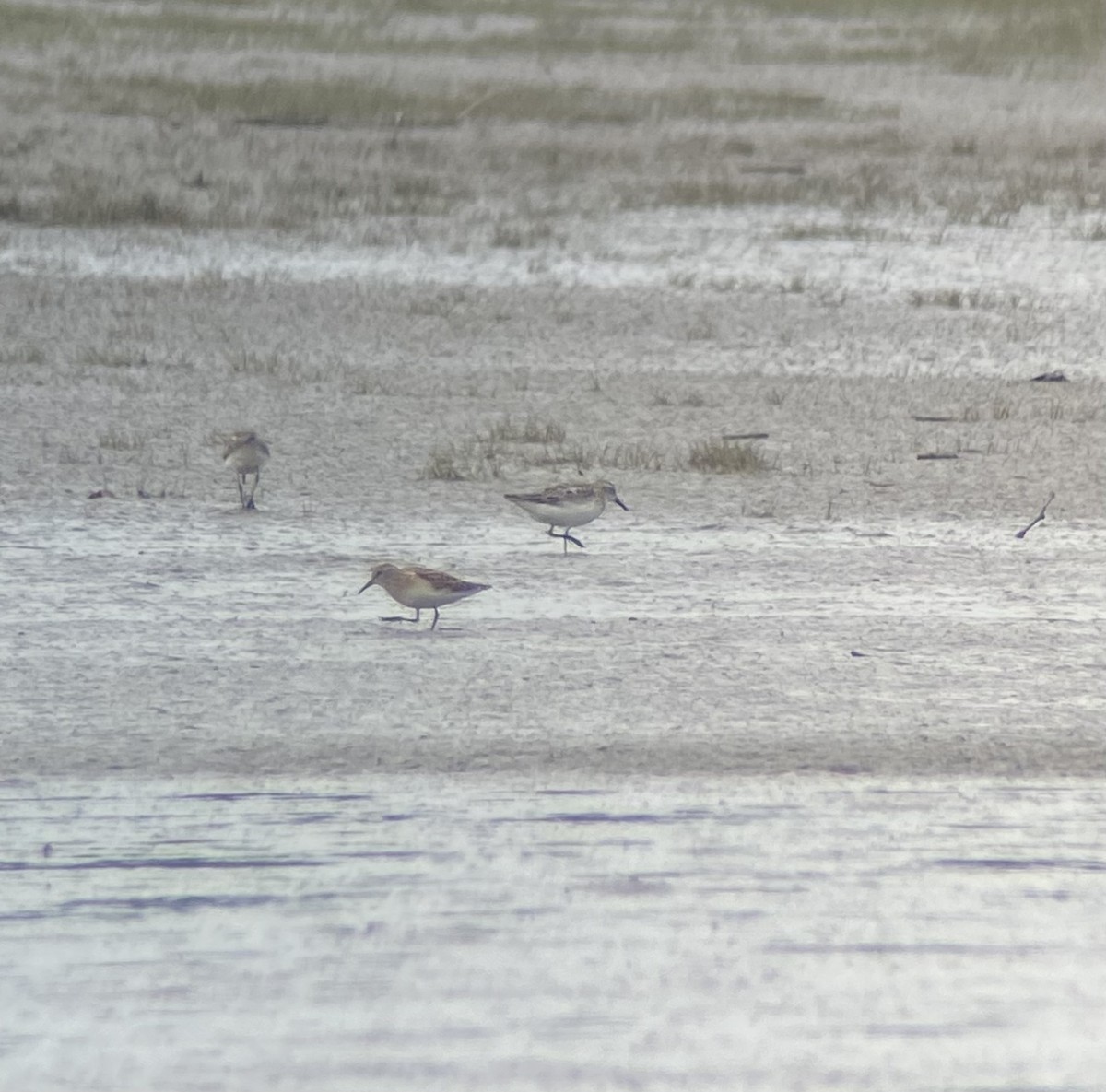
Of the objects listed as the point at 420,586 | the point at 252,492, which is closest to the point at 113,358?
the point at 252,492

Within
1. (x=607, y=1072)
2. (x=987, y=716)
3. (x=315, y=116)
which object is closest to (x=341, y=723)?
(x=987, y=716)

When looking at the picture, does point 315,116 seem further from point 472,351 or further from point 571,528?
point 571,528

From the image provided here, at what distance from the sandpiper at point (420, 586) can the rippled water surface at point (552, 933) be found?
5.91 feet

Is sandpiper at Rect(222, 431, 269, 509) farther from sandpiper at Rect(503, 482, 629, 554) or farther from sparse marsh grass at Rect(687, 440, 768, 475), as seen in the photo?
sparse marsh grass at Rect(687, 440, 768, 475)

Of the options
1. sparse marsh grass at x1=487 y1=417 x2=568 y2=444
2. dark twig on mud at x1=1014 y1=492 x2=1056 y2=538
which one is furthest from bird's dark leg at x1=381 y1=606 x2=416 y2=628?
sparse marsh grass at x1=487 y1=417 x2=568 y2=444

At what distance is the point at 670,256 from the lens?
2064 cm

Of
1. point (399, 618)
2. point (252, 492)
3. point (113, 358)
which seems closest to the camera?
point (399, 618)

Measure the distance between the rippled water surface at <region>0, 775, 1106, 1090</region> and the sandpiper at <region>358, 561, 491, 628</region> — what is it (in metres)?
1.80

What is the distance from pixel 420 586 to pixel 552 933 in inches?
121

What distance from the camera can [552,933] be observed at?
17.6 ft

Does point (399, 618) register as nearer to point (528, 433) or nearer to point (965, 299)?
point (528, 433)

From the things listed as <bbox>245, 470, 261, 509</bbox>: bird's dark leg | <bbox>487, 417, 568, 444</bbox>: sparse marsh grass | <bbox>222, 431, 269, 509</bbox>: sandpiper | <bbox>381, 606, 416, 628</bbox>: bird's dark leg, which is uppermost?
<bbox>487, 417, 568, 444</bbox>: sparse marsh grass

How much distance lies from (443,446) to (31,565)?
3363 millimetres

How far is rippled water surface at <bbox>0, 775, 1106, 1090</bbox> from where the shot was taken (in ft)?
15.4
